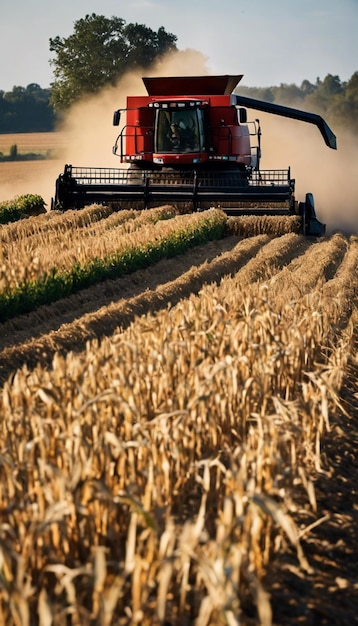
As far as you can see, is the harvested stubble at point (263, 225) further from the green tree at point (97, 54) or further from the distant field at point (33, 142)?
the distant field at point (33, 142)

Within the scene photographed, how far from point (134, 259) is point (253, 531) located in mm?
10109

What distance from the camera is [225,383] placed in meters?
5.55

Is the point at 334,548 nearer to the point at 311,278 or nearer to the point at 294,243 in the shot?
the point at 311,278

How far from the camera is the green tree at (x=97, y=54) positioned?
57.7 meters

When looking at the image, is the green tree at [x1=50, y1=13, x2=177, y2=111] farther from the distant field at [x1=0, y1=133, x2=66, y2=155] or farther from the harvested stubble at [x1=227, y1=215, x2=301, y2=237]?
the harvested stubble at [x1=227, y1=215, x2=301, y2=237]

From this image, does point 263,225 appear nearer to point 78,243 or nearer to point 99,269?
point 78,243

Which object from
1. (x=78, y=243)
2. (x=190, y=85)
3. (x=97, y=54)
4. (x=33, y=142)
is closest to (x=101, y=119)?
(x=97, y=54)

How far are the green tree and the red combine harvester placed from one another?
119ft

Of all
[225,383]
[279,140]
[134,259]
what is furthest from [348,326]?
[279,140]

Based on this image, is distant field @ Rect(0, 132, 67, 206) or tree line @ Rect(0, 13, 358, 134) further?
tree line @ Rect(0, 13, 358, 134)

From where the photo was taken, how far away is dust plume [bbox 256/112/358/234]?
2747 cm

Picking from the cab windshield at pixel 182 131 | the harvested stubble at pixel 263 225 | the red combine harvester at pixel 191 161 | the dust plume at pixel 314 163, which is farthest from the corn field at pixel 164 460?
the dust plume at pixel 314 163

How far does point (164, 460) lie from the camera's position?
4359 mm

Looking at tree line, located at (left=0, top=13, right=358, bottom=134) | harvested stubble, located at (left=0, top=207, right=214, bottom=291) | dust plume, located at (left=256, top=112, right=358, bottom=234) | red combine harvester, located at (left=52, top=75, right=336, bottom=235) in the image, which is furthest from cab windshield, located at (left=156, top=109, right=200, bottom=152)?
tree line, located at (left=0, top=13, right=358, bottom=134)
